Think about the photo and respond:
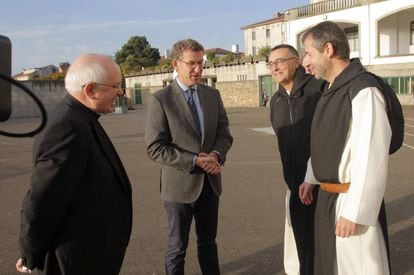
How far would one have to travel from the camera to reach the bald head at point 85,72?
7.83 feet

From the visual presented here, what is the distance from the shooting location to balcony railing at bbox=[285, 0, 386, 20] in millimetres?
35263

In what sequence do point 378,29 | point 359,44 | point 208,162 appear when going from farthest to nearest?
point 359,44, point 378,29, point 208,162

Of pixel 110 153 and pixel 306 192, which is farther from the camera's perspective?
pixel 306 192

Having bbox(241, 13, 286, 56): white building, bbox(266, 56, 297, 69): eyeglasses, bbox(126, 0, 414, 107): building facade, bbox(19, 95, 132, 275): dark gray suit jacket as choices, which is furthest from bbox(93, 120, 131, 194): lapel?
bbox(241, 13, 286, 56): white building

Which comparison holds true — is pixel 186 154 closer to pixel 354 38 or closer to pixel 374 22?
pixel 374 22

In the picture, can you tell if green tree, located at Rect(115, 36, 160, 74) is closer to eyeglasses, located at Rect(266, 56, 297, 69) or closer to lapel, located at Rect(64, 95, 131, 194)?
eyeglasses, located at Rect(266, 56, 297, 69)

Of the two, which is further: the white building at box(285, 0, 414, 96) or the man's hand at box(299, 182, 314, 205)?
the white building at box(285, 0, 414, 96)

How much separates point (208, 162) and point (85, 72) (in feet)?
4.97

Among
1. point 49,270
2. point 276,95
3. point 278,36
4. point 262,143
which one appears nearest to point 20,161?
point 262,143

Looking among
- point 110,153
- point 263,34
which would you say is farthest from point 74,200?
point 263,34

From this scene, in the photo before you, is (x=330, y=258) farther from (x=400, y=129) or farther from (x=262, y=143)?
(x=262, y=143)

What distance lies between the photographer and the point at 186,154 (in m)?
3.65

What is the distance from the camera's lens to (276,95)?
423 centimetres

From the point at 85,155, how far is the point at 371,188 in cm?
162
